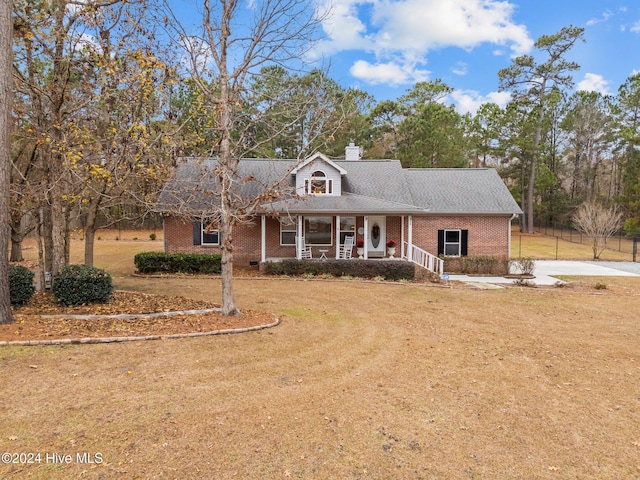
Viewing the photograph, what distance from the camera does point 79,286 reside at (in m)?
8.94

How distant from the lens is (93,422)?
4.07 m

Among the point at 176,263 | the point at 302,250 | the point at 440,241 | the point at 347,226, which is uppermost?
the point at 347,226

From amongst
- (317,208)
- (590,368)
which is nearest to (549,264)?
(317,208)

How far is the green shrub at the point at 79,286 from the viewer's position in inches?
348

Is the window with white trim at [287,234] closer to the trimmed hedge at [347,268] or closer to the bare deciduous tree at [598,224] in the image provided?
the trimmed hedge at [347,268]

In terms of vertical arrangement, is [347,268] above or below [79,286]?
below

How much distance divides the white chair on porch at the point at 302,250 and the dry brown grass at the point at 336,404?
8503 mm

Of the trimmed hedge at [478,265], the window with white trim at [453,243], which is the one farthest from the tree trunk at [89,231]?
the window with white trim at [453,243]

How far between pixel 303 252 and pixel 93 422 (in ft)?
45.1

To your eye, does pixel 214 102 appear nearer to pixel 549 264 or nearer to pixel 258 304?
pixel 258 304

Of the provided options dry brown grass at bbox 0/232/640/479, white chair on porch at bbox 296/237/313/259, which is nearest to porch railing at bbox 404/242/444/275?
white chair on porch at bbox 296/237/313/259

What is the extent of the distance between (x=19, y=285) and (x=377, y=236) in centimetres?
1381

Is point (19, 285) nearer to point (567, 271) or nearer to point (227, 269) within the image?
point (227, 269)

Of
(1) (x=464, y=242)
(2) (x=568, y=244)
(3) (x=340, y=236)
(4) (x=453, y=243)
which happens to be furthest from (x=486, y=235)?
(2) (x=568, y=244)
